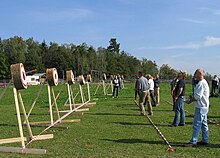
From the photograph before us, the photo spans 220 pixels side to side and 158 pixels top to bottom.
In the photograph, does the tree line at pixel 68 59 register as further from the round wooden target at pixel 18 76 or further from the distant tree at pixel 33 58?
the round wooden target at pixel 18 76

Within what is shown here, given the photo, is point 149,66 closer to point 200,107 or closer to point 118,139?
point 118,139

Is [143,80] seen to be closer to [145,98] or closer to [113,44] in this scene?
[145,98]

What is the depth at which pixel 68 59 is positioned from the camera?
386ft

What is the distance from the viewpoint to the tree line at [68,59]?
115000 millimetres

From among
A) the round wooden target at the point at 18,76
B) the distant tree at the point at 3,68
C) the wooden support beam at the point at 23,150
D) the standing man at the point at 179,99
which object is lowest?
the wooden support beam at the point at 23,150

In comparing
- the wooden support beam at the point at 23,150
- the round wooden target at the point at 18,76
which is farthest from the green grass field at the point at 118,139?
the round wooden target at the point at 18,76

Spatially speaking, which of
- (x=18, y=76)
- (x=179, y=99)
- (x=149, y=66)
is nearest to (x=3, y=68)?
(x=149, y=66)

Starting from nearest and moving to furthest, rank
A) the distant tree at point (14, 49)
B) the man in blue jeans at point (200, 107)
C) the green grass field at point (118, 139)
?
1. the green grass field at point (118, 139)
2. the man in blue jeans at point (200, 107)
3. the distant tree at point (14, 49)

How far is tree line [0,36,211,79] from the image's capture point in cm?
11500

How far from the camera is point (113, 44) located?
16000 cm

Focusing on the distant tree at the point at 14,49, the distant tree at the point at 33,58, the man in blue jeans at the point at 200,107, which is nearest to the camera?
the man in blue jeans at the point at 200,107

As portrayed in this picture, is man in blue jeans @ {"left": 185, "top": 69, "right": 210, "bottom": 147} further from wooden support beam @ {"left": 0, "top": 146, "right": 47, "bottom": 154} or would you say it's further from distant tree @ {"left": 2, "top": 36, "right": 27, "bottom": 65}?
distant tree @ {"left": 2, "top": 36, "right": 27, "bottom": 65}

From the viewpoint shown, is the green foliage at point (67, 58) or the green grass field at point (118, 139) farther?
the green foliage at point (67, 58)

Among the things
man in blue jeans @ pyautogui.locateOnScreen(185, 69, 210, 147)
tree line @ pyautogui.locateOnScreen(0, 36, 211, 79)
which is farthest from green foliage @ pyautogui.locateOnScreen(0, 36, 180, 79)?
man in blue jeans @ pyautogui.locateOnScreen(185, 69, 210, 147)
